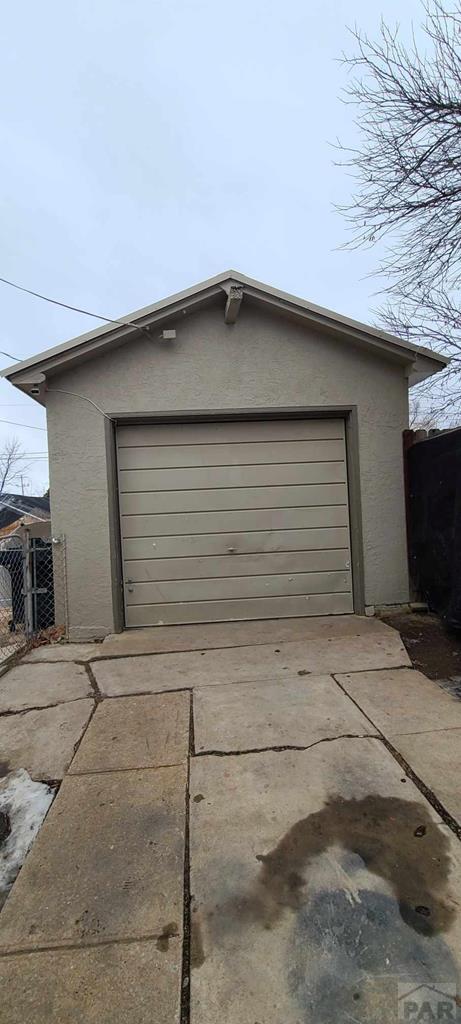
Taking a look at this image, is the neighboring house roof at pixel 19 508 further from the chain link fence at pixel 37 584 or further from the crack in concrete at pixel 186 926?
the crack in concrete at pixel 186 926

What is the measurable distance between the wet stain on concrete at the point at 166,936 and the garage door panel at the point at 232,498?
400 cm

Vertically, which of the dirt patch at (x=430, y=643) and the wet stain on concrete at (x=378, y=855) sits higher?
the dirt patch at (x=430, y=643)

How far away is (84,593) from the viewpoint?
16.8ft

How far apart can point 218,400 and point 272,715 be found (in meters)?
3.37

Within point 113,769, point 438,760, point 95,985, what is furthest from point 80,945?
point 438,760

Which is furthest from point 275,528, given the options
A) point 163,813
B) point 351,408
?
point 163,813

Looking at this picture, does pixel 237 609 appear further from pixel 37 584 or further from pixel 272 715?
pixel 272 715

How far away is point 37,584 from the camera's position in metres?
5.21

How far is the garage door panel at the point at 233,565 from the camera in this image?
530 cm

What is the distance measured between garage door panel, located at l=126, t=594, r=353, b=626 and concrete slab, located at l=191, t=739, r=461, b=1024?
2.90 metres

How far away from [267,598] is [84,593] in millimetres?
2030

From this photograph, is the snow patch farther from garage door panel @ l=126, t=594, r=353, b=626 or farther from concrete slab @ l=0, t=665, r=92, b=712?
garage door panel @ l=126, t=594, r=353, b=626

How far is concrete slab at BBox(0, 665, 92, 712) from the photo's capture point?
3.50 meters

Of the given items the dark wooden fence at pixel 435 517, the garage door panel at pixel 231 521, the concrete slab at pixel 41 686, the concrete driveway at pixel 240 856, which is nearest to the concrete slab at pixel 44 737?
the concrete driveway at pixel 240 856
